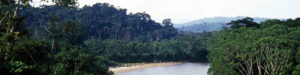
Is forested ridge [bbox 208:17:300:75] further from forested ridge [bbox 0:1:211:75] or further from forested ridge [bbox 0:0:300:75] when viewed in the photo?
forested ridge [bbox 0:1:211:75]

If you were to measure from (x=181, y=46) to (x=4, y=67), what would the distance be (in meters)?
53.5

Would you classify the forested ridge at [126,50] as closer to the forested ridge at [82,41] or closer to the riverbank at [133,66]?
the forested ridge at [82,41]

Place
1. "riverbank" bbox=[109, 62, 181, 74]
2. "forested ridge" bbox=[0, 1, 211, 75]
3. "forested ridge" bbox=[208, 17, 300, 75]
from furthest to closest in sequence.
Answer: "riverbank" bbox=[109, 62, 181, 74]
"forested ridge" bbox=[208, 17, 300, 75]
"forested ridge" bbox=[0, 1, 211, 75]

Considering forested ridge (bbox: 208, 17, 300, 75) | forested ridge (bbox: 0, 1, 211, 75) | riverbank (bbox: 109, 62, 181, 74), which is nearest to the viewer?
forested ridge (bbox: 0, 1, 211, 75)

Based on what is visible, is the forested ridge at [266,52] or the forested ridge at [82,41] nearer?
the forested ridge at [82,41]

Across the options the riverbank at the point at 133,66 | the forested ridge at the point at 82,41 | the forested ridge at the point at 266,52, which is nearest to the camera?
the forested ridge at the point at 82,41

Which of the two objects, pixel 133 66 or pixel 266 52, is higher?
pixel 266 52

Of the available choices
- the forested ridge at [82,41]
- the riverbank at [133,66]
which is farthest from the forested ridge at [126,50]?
the riverbank at [133,66]

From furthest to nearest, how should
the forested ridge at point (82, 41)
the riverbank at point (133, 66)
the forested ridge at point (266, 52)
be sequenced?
the riverbank at point (133, 66), the forested ridge at point (266, 52), the forested ridge at point (82, 41)

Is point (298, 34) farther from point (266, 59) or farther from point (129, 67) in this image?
point (129, 67)

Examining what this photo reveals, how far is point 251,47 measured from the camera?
73.0ft

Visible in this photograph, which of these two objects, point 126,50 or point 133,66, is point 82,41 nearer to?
point 133,66

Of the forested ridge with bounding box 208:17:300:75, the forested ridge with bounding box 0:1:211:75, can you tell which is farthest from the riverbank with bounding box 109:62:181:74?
the forested ridge with bounding box 208:17:300:75

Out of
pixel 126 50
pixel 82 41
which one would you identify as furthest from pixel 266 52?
pixel 126 50
